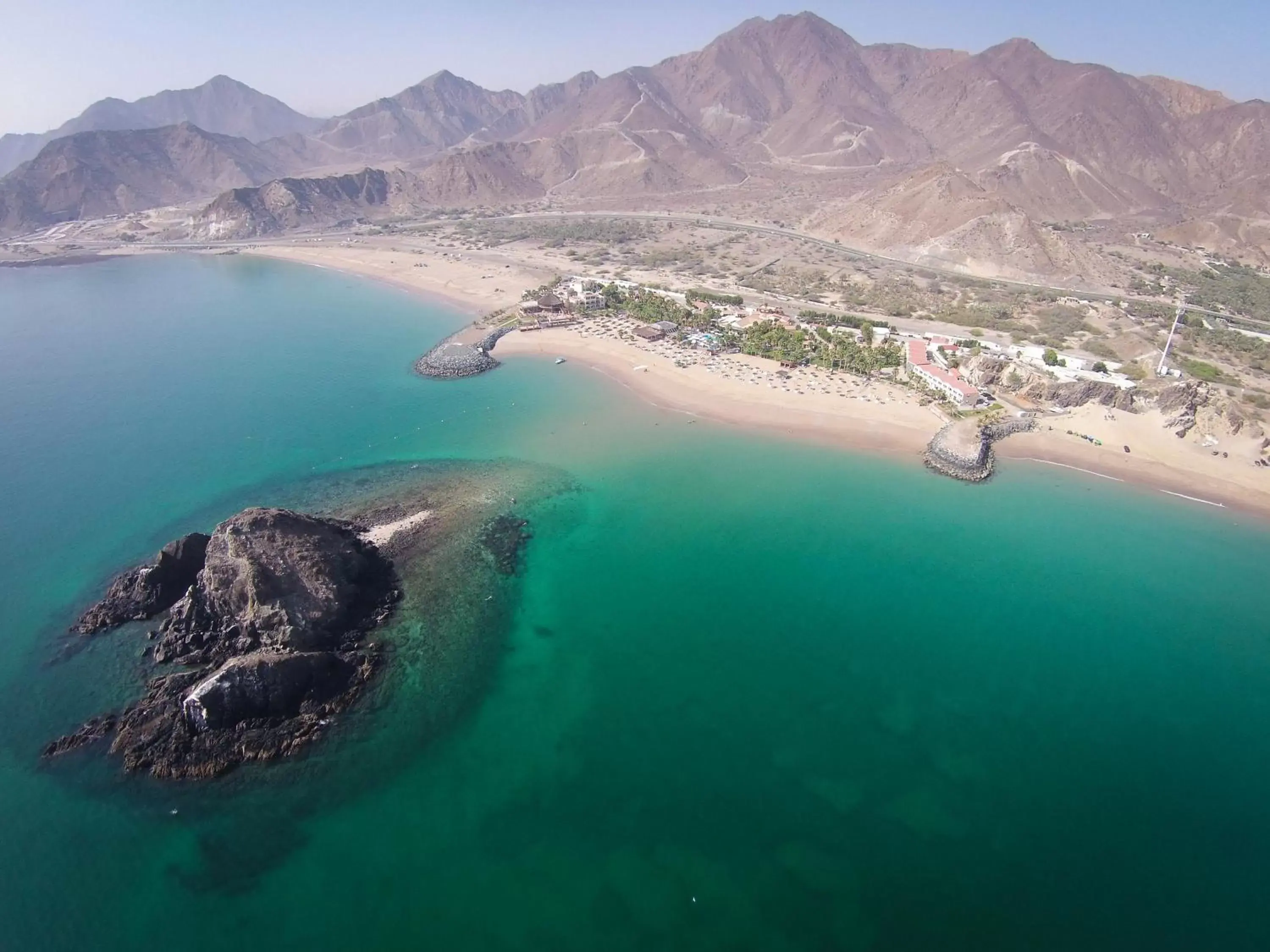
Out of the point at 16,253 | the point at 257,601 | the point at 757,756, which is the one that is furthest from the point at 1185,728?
the point at 16,253

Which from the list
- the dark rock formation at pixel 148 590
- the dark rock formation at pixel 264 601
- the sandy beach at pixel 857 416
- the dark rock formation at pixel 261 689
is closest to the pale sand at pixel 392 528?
the dark rock formation at pixel 264 601

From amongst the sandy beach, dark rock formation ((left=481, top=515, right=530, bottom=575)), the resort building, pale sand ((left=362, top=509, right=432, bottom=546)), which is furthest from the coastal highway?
pale sand ((left=362, top=509, right=432, bottom=546))

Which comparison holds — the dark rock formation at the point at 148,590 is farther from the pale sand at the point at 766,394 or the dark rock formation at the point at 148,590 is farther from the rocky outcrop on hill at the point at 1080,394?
the rocky outcrop on hill at the point at 1080,394

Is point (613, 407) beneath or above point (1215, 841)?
above

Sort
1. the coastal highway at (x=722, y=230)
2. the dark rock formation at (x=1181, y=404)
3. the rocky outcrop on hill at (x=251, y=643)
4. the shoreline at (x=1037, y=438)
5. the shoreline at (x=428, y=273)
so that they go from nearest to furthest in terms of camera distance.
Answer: the rocky outcrop on hill at (x=251, y=643), the shoreline at (x=1037, y=438), the dark rock formation at (x=1181, y=404), the coastal highway at (x=722, y=230), the shoreline at (x=428, y=273)

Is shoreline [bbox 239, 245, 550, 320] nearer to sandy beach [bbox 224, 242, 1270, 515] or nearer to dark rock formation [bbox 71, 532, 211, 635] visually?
sandy beach [bbox 224, 242, 1270, 515]

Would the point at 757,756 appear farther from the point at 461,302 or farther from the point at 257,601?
the point at 461,302
